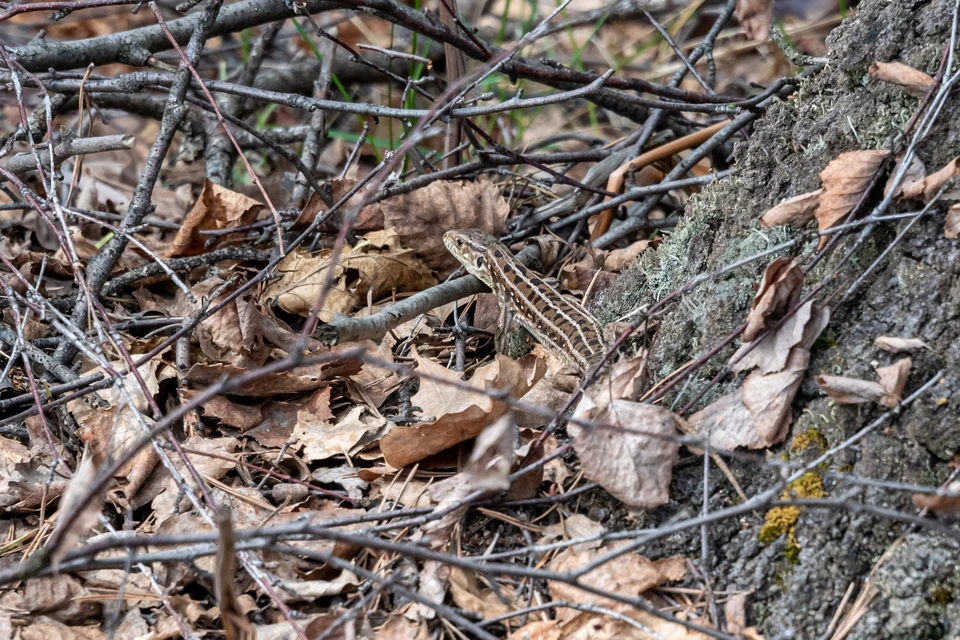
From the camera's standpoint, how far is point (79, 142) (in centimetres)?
380

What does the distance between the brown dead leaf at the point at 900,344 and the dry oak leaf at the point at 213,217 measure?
122 inches

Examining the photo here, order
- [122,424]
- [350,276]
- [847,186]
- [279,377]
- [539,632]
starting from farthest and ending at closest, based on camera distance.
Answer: [350,276] → [279,377] → [122,424] → [847,186] → [539,632]

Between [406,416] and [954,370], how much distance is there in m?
1.90

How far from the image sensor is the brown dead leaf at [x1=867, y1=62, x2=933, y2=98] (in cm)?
284

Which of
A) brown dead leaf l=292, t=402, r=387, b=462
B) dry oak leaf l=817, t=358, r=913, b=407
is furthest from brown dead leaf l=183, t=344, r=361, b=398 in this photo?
dry oak leaf l=817, t=358, r=913, b=407

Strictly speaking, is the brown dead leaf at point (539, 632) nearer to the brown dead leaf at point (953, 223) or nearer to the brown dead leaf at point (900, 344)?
the brown dead leaf at point (900, 344)

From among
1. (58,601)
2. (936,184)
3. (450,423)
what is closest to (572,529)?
(450,423)

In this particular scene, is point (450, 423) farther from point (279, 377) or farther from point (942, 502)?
point (942, 502)

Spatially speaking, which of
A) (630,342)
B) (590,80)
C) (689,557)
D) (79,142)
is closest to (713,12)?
(590,80)

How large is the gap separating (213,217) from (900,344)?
11.1 feet

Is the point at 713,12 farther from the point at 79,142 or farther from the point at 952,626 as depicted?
the point at 952,626

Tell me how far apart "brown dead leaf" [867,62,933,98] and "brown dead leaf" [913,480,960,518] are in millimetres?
1365

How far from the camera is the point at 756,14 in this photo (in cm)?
459

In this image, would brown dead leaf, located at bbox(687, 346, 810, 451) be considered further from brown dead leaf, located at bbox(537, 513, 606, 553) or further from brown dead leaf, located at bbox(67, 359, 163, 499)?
brown dead leaf, located at bbox(67, 359, 163, 499)
